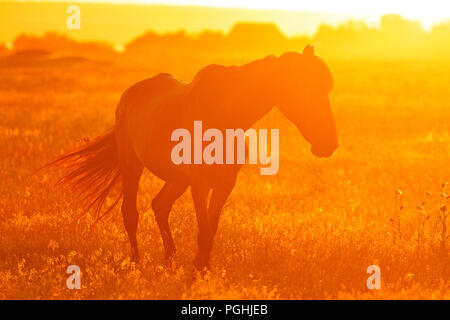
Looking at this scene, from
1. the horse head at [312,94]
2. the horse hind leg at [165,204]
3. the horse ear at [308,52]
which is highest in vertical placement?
the horse ear at [308,52]

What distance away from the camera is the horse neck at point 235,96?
6.14 meters

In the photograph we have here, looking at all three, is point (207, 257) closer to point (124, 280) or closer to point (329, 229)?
point (124, 280)

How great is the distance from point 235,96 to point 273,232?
2.28 metres

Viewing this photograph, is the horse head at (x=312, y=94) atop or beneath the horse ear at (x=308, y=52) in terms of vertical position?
beneath

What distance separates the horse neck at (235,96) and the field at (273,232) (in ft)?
1.22

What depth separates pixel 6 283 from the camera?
6.32 m

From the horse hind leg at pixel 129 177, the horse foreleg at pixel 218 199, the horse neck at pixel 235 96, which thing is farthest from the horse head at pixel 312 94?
the horse hind leg at pixel 129 177

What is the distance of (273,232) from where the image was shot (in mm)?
7922

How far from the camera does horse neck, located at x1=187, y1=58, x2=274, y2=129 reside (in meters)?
6.14

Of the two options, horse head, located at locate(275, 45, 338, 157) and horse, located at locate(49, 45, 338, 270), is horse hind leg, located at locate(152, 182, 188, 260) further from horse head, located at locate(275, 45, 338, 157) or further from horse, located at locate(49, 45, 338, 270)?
horse head, located at locate(275, 45, 338, 157)

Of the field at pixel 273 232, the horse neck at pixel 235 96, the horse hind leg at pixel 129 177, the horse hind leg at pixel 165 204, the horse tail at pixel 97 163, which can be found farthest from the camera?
the horse tail at pixel 97 163

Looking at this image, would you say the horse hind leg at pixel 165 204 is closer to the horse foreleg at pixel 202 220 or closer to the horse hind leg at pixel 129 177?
the horse hind leg at pixel 129 177

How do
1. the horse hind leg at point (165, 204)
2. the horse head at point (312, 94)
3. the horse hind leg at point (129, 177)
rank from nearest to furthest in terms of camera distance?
the horse head at point (312, 94) → the horse hind leg at point (165, 204) → the horse hind leg at point (129, 177)

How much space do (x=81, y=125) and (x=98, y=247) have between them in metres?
11.2
